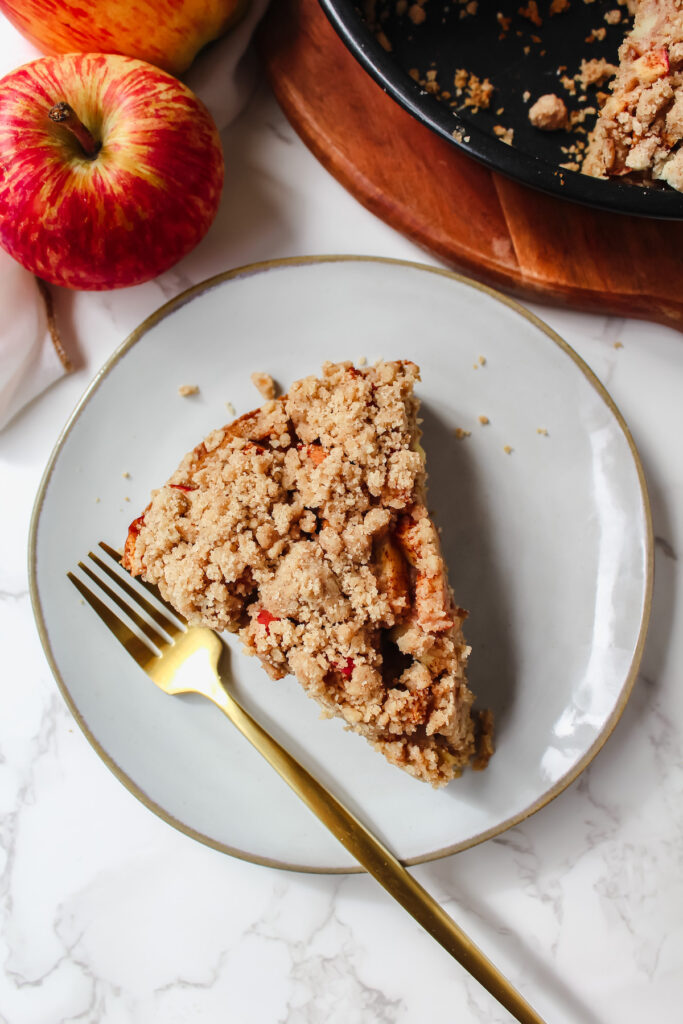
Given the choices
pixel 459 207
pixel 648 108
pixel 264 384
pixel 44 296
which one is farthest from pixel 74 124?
pixel 648 108

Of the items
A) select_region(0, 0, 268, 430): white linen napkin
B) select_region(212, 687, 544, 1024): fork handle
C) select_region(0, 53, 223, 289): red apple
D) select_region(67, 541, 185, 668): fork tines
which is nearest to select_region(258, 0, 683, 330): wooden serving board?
select_region(0, 0, 268, 430): white linen napkin

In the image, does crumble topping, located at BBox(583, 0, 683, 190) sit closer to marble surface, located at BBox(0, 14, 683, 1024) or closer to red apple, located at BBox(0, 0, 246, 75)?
marble surface, located at BBox(0, 14, 683, 1024)

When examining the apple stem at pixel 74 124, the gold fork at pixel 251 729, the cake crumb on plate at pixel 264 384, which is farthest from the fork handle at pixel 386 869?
the apple stem at pixel 74 124

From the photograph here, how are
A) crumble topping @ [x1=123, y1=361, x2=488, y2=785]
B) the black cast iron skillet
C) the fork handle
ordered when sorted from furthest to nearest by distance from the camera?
the black cast iron skillet < the fork handle < crumble topping @ [x1=123, y1=361, x2=488, y2=785]

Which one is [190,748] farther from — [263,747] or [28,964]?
[28,964]

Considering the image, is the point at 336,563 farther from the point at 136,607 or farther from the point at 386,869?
the point at 386,869

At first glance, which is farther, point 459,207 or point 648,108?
point 459,207
